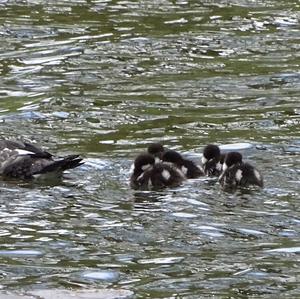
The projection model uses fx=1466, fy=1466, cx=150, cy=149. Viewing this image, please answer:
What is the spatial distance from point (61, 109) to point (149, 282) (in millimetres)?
5926

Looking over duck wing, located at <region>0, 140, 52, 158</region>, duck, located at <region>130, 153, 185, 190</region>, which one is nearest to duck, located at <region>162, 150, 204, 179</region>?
duck, located at <region>130, 153, 185, 190</region>

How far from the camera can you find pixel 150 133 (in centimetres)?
1321

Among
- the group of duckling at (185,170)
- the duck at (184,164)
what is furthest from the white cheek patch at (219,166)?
the duck at (184,164)

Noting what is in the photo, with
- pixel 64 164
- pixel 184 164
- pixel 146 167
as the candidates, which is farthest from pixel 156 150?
pixel 64 164

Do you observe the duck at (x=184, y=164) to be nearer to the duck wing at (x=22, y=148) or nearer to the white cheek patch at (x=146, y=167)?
the white cheek patch at (x=146, y=167)

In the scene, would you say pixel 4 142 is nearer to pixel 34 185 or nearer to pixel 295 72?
pixel 34 185

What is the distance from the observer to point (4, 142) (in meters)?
12.3

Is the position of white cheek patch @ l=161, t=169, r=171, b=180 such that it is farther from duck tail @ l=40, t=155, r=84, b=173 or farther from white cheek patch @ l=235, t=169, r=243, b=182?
duck tail @ l=40, t=155, r=84, b=173

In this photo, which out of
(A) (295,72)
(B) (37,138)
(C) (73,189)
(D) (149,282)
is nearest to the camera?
(D) (149,282)

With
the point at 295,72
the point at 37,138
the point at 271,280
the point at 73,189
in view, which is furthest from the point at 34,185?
the point at 295,72

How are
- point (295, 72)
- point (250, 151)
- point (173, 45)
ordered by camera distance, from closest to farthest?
point (250, 151), point (295, 72), point (173, 45)

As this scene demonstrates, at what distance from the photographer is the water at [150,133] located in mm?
8844

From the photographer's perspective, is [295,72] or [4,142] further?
[295,72]

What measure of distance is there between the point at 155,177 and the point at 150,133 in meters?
1.93
